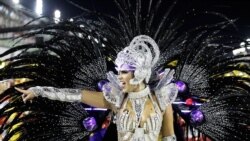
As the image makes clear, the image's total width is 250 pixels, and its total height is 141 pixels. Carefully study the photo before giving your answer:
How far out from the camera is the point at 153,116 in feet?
9.25

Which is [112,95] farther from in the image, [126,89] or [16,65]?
[16,65]

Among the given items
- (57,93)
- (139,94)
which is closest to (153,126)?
(139,94)

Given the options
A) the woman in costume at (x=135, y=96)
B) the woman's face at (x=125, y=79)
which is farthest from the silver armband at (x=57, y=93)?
the woman's face at (x=125, y=79)

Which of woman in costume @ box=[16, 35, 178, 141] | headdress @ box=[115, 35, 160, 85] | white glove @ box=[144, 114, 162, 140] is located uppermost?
headdress @ box=[115, 35, 160, 85]

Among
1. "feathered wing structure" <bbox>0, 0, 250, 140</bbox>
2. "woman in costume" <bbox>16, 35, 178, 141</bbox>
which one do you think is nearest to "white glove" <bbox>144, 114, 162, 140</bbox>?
"woman in costume" <bbox>16, 35, 178, 141</bbox>

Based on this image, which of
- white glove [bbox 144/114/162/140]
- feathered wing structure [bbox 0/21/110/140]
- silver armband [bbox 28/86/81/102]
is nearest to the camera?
silver armband [bbox 28/86/81/102]

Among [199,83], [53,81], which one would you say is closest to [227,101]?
[199,83]

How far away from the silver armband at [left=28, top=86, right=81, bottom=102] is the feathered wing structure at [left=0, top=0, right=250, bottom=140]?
38cm

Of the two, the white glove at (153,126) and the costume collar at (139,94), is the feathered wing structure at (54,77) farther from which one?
the white glove at (153,126)

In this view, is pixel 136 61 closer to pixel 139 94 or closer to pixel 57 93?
pixel 139 94

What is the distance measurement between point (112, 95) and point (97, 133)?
0.59 metres

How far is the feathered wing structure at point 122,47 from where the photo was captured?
3.12 meters

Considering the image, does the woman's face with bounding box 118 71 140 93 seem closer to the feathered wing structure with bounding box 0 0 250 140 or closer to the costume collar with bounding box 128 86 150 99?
the costume collar with bounding box 128 86 150 99

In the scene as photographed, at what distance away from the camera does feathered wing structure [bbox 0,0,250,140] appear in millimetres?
3121
